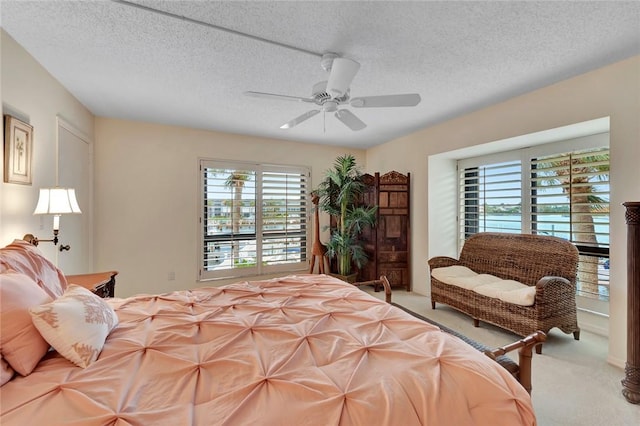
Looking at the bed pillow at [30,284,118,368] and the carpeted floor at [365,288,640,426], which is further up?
the bed pillow at [30,284,118,368]

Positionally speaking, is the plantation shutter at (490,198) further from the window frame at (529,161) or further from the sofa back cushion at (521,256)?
the sofa back cushion at (521,256)

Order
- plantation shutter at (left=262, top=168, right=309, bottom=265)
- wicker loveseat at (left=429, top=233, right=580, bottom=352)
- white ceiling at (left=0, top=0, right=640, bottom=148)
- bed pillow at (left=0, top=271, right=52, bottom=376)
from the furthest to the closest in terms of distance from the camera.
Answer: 1. plantation shutter at (left=262, top=168, right=309, bottom=265)
2. wicker loveseat at (left=429, top=233, right=580, bottom=352)
3. white ceiling at (left=0, top=0, right=640, bottom=148)
4. bed pillow at (left=0, top=271, right=52, bottom=376)

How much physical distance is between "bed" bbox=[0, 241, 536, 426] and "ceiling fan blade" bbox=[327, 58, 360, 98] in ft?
4.94

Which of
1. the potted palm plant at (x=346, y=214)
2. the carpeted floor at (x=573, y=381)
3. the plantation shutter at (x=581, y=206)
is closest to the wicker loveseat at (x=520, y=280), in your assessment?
the carpeted floor at (x=573, y=381)

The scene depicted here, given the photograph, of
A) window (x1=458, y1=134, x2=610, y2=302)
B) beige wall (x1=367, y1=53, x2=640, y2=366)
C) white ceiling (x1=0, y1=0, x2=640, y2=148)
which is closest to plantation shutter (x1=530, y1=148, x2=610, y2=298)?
window (x1=458, y1=134, x2=610, y2=302)

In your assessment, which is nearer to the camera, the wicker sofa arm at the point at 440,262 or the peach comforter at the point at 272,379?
the peach comforter at the point at 272,379

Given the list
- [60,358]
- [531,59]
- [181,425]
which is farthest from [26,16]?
[531,59]

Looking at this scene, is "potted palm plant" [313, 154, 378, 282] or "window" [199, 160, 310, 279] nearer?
"window" [199, 160, 310, 279]

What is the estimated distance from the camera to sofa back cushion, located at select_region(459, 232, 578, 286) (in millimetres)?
2849

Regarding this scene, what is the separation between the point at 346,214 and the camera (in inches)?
180

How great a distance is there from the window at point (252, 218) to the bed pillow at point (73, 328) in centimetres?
315

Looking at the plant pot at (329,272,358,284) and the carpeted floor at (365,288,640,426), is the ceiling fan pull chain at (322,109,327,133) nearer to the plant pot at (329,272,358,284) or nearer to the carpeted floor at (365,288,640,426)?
the plant pot at (329,272,358,284)

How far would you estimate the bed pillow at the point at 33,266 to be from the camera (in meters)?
1.34

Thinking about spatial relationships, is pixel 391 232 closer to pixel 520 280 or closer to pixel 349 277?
pixel 349 277
